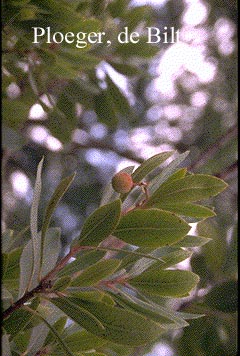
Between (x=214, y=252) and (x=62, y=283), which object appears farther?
(x=214, y=252)

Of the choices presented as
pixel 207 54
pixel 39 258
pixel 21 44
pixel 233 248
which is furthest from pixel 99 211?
pixel 207 54

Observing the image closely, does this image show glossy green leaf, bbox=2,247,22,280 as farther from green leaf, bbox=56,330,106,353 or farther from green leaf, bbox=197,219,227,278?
green leaf, bbox=197,219,227,278

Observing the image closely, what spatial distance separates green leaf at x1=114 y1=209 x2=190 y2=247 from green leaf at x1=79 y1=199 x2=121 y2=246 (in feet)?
0.07

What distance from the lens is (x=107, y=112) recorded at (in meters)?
1.08

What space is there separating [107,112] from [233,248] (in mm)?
337

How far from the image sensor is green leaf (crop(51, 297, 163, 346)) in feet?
1.67

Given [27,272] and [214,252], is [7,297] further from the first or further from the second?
[214,252]

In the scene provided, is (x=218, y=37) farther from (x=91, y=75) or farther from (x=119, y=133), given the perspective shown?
(x=91, y=75)

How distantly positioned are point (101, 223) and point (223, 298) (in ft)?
1.24

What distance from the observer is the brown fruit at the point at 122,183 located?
552 millimetres

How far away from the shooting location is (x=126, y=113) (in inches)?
42.6

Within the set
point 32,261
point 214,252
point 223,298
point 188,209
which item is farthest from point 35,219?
point 214,252

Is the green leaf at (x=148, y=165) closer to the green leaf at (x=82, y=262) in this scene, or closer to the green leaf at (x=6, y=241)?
the green leaf at (x=82, y=262)

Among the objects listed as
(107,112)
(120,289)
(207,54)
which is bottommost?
(120,289)
